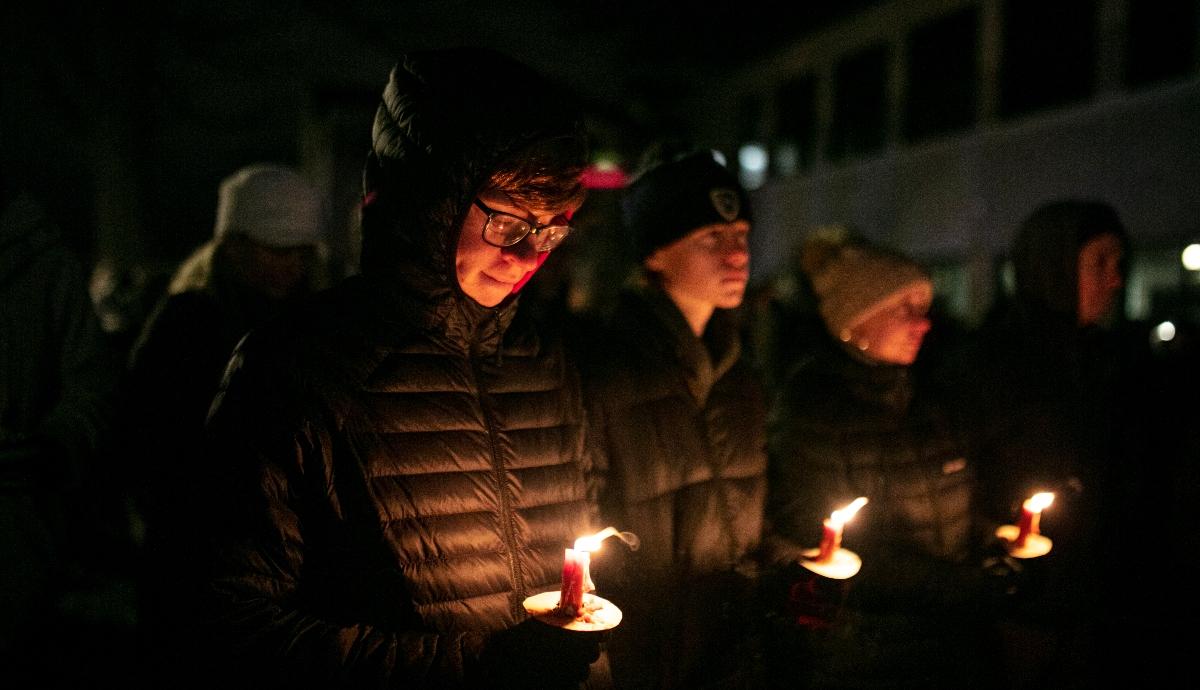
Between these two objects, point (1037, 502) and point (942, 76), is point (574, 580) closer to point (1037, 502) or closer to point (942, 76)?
point (1037, 502)

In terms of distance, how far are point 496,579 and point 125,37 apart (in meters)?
12.5

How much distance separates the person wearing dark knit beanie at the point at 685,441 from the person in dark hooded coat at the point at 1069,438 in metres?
1.22

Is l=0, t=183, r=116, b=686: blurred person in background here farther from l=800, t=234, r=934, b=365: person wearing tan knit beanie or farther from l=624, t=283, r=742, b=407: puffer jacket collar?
l=800, t=234, r=934, b=365: person wearing tan knit beanie

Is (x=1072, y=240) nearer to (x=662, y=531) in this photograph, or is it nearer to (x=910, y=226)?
(x=662, y=531)

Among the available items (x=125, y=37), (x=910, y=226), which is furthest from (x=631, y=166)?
(x=125, y=37)

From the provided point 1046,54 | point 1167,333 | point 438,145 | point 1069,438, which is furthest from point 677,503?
point 1046,54

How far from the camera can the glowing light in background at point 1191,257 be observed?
9945mm

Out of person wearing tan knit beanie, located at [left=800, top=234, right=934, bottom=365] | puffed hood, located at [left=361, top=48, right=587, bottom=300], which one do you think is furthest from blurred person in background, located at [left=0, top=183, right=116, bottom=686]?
person wearing tan knit beanie, located at [left=800, top=234, right=934, bottom=365]

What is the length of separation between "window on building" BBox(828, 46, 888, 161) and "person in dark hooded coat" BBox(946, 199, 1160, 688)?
Answer: 13115 millimetres

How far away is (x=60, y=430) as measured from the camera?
9.20 ft

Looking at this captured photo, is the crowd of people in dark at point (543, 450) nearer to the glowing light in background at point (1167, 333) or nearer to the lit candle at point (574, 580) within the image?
the lit candle at point (574, 580)

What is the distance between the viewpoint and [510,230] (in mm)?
2004

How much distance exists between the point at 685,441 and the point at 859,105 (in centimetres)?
1625

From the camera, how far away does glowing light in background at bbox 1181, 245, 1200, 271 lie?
995 cm
